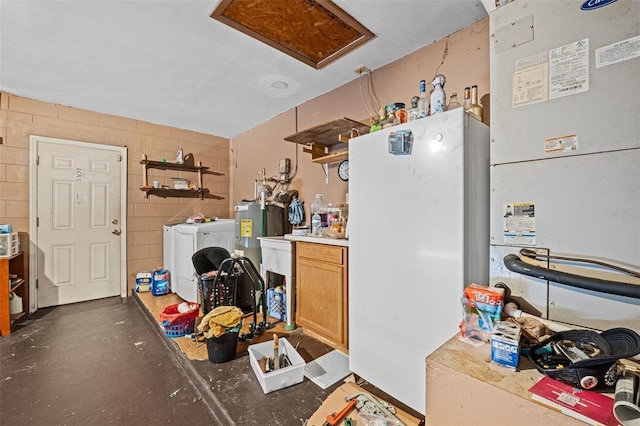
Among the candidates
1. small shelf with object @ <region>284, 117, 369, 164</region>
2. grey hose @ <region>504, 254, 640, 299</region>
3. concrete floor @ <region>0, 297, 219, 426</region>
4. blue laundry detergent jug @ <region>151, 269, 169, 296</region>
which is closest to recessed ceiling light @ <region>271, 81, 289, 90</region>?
small shelf with object @ <region>284, 117, 369, 164</region>

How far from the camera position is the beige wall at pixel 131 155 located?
311 cm

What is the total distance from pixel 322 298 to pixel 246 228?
136 cm

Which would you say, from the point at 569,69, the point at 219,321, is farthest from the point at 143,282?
the point at 569,69

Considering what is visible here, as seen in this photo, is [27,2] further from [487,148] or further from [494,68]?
[487,148]

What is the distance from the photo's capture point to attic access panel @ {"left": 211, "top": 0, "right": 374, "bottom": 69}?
178cm

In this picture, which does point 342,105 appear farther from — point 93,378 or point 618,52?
point 93,378

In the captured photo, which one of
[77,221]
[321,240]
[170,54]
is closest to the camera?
[321,240]

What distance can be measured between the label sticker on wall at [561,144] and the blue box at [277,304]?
239 centimetres

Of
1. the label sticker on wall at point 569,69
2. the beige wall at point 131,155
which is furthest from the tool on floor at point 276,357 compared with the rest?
the beige wall at point 131,155

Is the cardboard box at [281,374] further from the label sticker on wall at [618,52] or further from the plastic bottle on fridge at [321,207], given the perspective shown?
the label sticker on wall at [618,52]

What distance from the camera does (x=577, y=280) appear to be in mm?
895

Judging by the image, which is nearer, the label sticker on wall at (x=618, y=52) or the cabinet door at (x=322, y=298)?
the label sticker on wall at (x=618, y=52)

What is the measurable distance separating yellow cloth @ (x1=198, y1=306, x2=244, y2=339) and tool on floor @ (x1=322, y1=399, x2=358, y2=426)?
3.13ft

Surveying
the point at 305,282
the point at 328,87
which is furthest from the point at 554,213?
the point at 328,87
